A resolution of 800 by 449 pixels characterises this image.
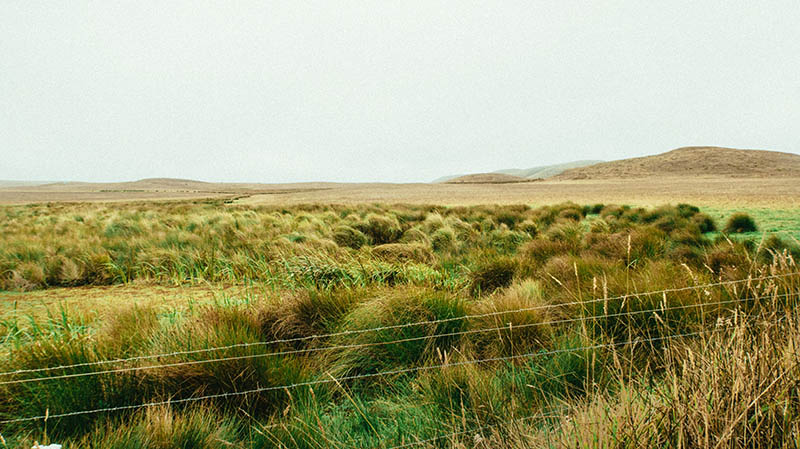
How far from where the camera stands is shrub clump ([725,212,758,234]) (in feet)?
22.6

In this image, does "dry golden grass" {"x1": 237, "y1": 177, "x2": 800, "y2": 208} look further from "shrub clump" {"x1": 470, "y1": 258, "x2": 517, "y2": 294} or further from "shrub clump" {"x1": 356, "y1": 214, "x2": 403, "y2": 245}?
"shrub clump" {"x1": 470, "y1": 258, "x2": 517, "y2": 294}

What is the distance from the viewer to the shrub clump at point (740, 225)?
22.6 ft

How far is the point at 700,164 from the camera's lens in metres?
64.8

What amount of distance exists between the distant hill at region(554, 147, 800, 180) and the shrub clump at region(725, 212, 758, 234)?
61222 mm

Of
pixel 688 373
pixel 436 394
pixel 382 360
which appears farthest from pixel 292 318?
pixel 688 373

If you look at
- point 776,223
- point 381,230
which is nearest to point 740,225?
point 776,223

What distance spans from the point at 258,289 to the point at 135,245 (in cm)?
365

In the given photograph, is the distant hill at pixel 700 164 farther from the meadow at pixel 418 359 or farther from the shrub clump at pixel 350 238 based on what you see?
the meadow at pixel 418 359

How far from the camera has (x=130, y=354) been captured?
223 cm

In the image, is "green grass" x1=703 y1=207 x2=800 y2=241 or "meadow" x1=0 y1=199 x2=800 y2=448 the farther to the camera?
"green grass" x1=703 y1=207 x2=800 y2=241

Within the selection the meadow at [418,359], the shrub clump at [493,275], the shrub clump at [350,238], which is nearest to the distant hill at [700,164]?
the shrub clump at [350,238]

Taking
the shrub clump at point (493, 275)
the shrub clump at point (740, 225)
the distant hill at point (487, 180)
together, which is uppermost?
the distant hill at point (487, 180)

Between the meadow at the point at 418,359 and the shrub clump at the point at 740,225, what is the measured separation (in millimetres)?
2455

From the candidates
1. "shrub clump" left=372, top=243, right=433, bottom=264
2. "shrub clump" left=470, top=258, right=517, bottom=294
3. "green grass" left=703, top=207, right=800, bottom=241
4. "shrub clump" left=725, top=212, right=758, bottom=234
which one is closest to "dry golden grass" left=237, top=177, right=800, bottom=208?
"green grass" left=703, top=207, right=800, bottom=241
